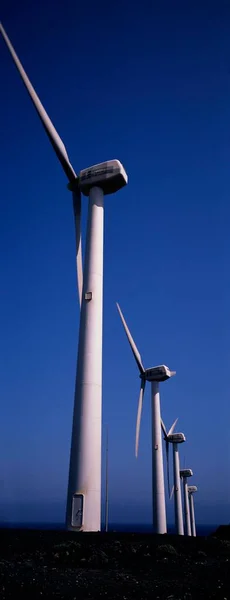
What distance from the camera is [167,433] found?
8088cm

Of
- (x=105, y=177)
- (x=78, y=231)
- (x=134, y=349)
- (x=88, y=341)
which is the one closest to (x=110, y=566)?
(x=88, y=341)

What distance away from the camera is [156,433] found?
56125 mm

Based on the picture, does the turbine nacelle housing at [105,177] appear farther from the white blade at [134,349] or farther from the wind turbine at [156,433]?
the wind turbine at [156,433]

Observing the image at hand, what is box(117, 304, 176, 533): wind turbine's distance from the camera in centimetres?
5200

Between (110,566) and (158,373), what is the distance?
46.5 metres

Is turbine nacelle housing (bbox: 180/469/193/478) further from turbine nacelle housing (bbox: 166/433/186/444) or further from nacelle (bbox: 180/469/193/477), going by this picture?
turbine nacelle housing (bbox: 166/433/186/444)

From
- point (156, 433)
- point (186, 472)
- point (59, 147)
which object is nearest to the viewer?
point (59, 147)

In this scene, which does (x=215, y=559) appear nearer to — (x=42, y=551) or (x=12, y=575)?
(x=42, y=551)

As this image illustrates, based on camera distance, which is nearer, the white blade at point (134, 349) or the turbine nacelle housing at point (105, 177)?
the turbine nacelle housing at point (105, 177)

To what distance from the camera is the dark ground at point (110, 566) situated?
10430 millimetres

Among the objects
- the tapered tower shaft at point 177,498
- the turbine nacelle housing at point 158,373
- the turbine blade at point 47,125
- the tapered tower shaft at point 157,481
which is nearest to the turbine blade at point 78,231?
the turbine blade at point 47,125

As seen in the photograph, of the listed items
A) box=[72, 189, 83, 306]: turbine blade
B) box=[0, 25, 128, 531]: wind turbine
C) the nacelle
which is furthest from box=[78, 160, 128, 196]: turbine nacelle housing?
the nacelle

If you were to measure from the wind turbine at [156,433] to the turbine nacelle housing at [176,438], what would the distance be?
2421 centimetres

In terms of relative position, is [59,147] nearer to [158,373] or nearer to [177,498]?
[158,373]
